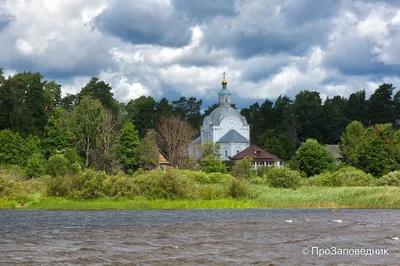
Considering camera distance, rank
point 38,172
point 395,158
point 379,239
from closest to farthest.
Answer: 1. point 379,239
2. point 38,172
3. point 395,158

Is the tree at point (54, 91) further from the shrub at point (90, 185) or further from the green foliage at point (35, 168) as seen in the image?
the shrub at point (90, 185)

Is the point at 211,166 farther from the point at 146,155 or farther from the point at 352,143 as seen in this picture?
the point at 352,143

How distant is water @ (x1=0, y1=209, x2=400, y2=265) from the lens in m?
21.0

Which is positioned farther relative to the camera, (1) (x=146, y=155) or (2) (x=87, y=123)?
(1) (x=146, y=155)

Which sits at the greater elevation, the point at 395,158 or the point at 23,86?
the point at 23,86

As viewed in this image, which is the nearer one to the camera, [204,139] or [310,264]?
[310,264]

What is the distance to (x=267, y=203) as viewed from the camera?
45.8 m

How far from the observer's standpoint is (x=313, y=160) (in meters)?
78.8

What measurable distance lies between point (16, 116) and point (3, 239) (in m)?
64.6

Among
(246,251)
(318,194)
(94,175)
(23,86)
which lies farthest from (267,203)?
(23,86)

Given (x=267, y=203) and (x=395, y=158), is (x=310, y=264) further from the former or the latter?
(x=395, y=158)

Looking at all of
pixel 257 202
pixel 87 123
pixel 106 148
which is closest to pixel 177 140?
pixel 106 148

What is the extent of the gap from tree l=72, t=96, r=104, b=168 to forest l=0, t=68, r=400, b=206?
0.13 m

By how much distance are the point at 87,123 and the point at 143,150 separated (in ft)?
28.2
